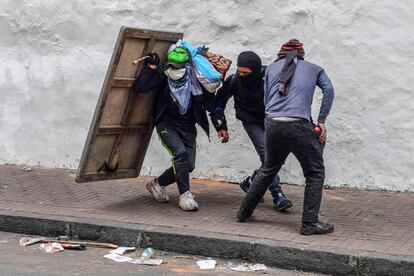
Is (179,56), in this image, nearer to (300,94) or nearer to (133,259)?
(300,94)

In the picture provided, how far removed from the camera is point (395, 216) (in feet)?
24.9

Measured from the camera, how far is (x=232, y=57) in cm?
921

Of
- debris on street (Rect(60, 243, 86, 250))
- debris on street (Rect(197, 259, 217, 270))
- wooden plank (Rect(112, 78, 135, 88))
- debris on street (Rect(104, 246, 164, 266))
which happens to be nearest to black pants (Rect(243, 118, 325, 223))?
debris on street (Rect(197, 259, 217, 270))

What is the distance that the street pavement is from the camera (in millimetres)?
6750

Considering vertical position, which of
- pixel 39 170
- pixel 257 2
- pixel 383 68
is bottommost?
pixel 39 170

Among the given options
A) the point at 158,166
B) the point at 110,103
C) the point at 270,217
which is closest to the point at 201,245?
the point at 270,217

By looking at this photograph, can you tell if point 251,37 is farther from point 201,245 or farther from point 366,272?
point 366,272

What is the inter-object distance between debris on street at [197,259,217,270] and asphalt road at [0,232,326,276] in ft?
0.14

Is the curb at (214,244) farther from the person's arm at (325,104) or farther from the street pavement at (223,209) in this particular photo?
the person's arm at (325,104)

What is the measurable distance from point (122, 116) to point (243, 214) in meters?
1.68

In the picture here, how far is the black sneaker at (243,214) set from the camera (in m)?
7.24

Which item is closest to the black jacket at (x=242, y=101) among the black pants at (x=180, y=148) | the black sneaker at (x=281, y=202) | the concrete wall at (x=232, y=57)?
the black pants at (x=180, y=148)

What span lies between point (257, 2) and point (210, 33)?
2.23 feet

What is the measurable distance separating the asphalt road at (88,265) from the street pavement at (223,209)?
37 centimetres
